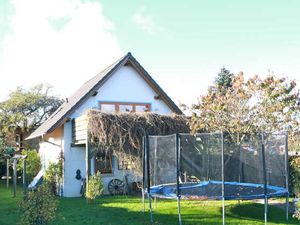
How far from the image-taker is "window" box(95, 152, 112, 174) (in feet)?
63.4

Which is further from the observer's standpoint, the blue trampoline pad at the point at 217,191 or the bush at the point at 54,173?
the bush at the point at 54,173

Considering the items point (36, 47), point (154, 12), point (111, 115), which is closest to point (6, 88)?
point (36, 47)

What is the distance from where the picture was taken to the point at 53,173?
1917 cm

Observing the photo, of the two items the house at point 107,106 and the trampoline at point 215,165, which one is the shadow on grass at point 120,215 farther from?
the house at point 107,106

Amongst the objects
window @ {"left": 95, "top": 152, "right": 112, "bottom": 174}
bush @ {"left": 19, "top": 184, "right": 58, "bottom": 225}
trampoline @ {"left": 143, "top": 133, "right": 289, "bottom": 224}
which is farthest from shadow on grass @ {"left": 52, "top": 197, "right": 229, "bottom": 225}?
window @ {"left": 95, "top": 152, "right": 112, "bottom": 174}

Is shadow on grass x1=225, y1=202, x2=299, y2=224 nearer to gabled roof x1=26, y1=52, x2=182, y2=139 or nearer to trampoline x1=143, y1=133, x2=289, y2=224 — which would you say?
trampoline x1=143, y1=133, x2=289, y2=224

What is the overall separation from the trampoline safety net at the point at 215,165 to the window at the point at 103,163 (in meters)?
6.72

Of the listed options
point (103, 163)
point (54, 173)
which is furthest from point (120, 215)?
point (54, 173)

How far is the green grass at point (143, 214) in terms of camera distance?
11539mm

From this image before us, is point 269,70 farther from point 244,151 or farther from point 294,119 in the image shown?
point 244,151

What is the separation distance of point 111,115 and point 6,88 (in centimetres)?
2217

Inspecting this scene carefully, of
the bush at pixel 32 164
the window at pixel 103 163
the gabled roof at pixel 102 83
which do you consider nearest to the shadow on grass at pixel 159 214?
the window at pixel 103 163

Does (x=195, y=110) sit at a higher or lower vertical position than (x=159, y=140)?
higher

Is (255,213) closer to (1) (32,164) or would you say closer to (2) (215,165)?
(2) (215,165)
